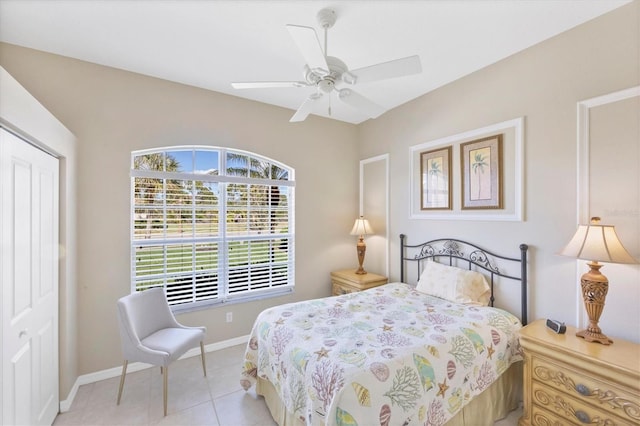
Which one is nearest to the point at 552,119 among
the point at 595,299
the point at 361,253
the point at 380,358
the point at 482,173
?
the point at 482,173

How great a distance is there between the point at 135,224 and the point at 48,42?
1.65 meters

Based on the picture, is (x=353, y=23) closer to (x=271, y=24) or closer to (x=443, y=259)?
(x=271, y=24)

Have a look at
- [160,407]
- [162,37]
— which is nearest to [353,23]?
[162,37]

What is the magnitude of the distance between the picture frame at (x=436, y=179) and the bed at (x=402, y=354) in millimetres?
597

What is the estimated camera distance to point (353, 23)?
2053 mm

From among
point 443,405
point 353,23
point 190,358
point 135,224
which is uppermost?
point 353,23

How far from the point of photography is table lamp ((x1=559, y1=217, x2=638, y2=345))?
1749mm

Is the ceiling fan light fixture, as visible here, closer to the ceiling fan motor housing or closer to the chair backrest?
the ceiling fan motor housing

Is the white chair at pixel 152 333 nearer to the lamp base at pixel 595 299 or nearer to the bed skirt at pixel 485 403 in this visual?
the bed skirt at pixel 485 403

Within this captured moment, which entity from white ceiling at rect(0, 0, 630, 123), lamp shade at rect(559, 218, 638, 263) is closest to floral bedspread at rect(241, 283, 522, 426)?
lamp shade at rect(559, 218, 638, 263)

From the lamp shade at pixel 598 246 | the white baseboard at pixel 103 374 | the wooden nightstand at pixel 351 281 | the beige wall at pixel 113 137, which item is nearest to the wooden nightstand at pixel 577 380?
the lamp shade at pixel 598 246

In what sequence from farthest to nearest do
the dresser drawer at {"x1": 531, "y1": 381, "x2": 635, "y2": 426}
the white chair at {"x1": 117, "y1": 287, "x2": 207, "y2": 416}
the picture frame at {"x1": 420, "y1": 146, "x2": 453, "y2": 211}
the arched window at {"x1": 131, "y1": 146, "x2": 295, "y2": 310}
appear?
the picture frame at {"x1": 420, "y1": 146, "x2": 453, "y2": 211} < the arched window at {"x1": 131, "y1": 146, "x2": 295, "y2": 310} < the white chair at {"x1": 117, "y1": 287, "x2": 207, "y2": 416} < the dresser drawer at {"x1": 531, "y1": 381, "x2": 635, "y2": 426}

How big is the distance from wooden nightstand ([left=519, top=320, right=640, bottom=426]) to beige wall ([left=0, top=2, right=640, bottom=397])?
441mm

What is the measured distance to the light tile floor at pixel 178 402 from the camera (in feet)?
6.86
